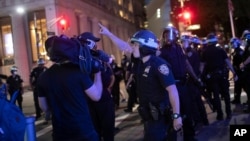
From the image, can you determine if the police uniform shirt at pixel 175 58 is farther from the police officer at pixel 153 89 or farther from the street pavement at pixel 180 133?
the police officer at pixel 153 89

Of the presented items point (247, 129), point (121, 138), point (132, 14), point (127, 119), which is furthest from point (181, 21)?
point (132, 14)

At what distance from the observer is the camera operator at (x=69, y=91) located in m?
3.85

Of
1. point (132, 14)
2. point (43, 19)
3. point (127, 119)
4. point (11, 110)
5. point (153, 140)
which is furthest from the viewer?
point (132, 14)

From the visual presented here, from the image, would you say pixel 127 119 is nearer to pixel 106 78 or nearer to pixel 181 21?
pixel 106 78

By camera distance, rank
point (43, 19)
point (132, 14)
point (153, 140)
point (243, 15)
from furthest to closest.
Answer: point (132, 14) < point (243, 15) < point (43, 19) < point (153, 140)

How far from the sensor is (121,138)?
A: 842 centimetres

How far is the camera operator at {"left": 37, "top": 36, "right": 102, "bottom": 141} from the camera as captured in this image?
3.85 meters

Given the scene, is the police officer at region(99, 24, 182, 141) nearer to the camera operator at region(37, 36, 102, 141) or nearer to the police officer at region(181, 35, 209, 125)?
the camera operator at region(37, 36, 102, 141)

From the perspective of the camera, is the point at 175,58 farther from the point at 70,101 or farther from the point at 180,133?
the point at 70,101

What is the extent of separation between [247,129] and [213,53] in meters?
4.57

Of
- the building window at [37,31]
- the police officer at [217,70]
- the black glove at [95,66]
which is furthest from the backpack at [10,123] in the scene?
the building window at [37,31]

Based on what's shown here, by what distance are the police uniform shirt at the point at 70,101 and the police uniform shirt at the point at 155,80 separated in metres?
0.95

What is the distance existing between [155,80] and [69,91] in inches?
45.6

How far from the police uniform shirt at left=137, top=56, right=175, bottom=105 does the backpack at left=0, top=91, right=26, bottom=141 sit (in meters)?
1.49
